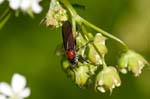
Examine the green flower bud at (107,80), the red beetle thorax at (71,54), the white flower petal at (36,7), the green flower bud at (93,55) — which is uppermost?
the white flower petal at (36,7)

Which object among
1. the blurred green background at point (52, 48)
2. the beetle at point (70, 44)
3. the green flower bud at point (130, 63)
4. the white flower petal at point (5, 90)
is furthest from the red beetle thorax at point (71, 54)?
the blurred green background at point (52, 48)

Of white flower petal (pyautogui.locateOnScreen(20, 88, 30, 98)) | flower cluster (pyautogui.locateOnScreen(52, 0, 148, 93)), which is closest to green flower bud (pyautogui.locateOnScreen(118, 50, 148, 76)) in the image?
flower cluster (pyautogui.locateOnScreen(52, 0, 148, 93))

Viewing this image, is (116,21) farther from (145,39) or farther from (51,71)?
(51,71)

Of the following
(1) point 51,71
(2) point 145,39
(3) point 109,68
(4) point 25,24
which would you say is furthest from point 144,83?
(3) point 109,68

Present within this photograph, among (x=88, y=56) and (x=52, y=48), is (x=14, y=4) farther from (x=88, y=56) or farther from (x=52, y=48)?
(x=52, y=48)

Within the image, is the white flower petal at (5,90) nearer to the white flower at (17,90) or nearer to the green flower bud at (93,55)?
the white flower at (17,90)

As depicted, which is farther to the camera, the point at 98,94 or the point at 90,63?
the point at 98,94
